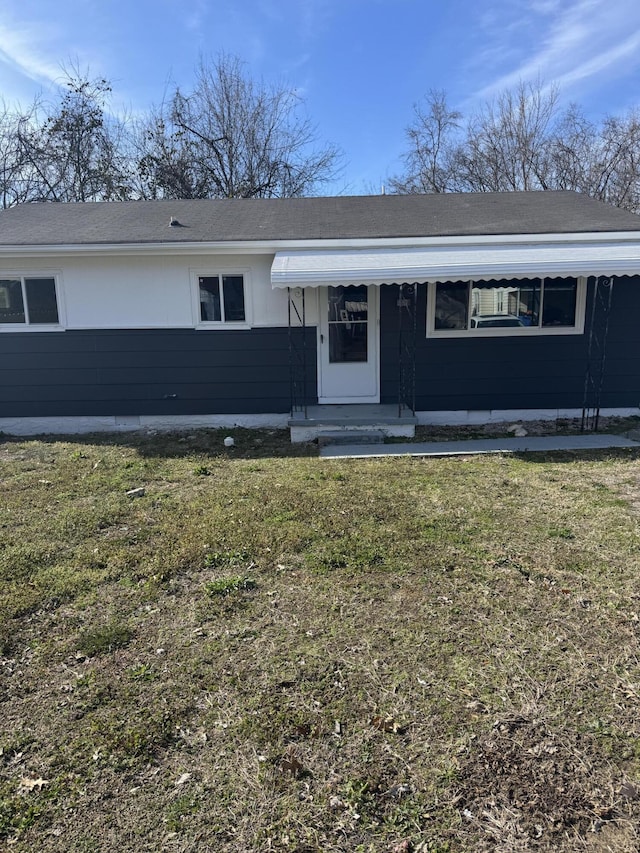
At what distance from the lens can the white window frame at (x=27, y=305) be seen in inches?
353

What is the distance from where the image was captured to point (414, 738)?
8.46 ft

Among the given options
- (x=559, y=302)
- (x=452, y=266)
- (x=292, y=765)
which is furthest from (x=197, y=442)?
(x=292, y=765)

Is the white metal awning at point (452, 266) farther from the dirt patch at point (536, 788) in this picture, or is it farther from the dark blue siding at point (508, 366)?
the dirt patch at point (536, 788)

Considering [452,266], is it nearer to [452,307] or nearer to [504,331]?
[452,307]

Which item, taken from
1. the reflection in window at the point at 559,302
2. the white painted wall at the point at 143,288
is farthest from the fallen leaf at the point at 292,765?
the reflection in window at the point at 559,302

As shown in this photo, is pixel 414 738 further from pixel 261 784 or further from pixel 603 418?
pixel 603 418

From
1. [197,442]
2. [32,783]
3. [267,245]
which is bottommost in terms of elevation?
[32,783]

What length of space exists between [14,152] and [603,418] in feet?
73.3

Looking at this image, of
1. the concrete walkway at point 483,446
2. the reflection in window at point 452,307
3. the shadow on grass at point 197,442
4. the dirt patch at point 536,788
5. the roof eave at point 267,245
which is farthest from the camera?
the reflection in window at point 452,307

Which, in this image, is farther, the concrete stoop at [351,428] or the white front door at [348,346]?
the white front door at [348,346]

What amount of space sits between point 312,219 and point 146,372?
13.4ft

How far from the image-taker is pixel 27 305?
29.7ft

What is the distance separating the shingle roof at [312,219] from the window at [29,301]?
0.65 m

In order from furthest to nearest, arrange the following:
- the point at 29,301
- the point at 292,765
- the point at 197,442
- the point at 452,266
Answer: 1. the point at 29,301
2. the point at 197,442
3. the point at 452,266
4. the point at 292,765
